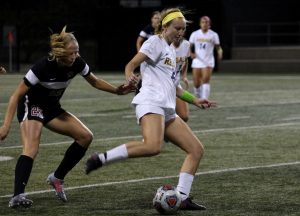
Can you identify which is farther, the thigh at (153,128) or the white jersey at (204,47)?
the white jersey at (204,47)

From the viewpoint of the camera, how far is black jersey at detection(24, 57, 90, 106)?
8.73 metres

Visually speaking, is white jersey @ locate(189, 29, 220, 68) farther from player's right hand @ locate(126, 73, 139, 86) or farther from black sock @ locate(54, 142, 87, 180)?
player's right hand @ locate(126, 73, 139, 86)

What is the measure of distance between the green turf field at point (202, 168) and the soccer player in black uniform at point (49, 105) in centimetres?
29

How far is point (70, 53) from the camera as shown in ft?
28.5

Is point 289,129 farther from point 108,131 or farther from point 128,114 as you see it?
point 128,114

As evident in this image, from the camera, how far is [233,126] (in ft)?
55.5

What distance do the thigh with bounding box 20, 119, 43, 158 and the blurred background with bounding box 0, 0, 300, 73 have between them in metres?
30.0

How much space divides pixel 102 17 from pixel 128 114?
25.2 m

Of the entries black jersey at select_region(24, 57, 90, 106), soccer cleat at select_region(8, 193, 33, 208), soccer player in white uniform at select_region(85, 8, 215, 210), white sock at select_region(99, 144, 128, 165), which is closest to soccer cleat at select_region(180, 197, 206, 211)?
soccer player in white uniform at select_region(85, 8, 215, 210)

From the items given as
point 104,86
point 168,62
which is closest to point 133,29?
point 104,86

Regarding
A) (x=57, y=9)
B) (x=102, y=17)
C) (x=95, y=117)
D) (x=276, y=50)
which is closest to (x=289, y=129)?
(x=95, y=117)

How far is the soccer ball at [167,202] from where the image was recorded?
8.23m

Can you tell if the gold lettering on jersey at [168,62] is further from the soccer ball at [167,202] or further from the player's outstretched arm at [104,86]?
the soccer ball at [167,202]

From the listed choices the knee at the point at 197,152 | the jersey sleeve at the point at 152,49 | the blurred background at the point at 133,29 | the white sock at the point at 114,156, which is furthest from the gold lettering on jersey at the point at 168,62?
the blurred background at the point at 133,29
